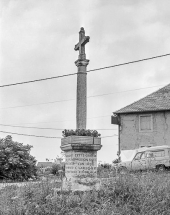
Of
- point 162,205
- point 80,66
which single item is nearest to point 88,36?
point 80,66

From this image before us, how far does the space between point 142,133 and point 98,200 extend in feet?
87.8

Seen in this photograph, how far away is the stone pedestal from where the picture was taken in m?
11.6

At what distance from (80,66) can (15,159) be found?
8.48 m

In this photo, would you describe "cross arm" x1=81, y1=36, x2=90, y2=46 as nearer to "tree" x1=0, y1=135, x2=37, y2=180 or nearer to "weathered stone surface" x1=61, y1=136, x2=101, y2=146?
"weathered stone surface" x1=61, y1=136, x2=101, y2=146

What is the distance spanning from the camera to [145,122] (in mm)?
36500

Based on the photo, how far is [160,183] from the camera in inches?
446

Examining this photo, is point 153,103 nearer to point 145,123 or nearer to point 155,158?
point 145,123

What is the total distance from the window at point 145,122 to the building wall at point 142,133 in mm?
263

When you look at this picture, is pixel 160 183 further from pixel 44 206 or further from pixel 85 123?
pixel 44 206

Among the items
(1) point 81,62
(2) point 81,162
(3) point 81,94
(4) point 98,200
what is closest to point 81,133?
(2) point 81,162

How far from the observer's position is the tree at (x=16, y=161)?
65.6ft

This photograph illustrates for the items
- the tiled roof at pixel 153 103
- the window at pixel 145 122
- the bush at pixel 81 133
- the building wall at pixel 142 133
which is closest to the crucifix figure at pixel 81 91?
the bush at pixel 81 133

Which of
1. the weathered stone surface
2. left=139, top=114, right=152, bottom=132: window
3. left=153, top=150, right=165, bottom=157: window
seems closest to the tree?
left=153, top=150, right=165, bottom=157: window

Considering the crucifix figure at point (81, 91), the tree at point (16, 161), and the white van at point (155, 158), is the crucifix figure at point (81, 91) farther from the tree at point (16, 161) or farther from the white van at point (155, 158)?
the white van at point (155, 158)
